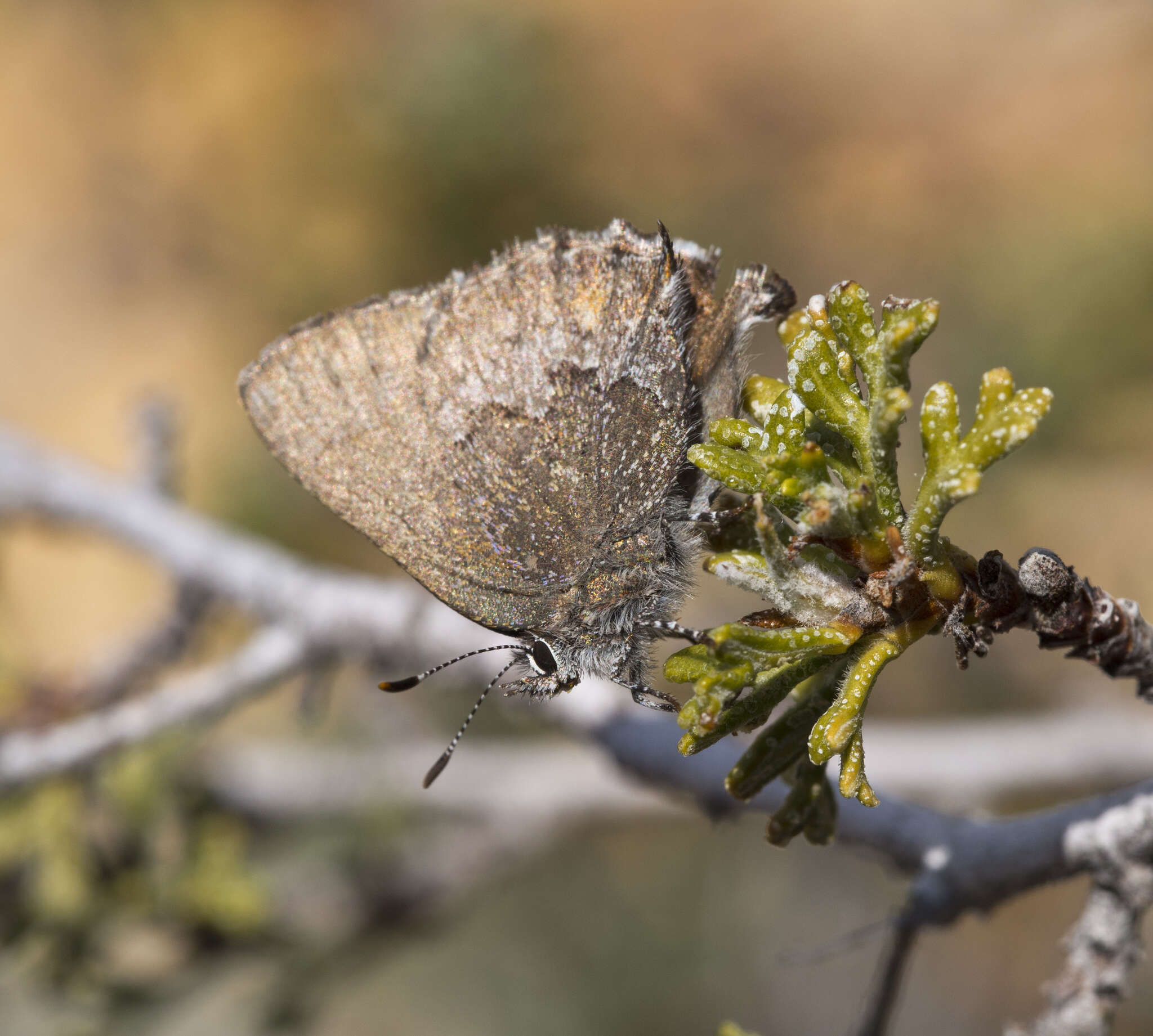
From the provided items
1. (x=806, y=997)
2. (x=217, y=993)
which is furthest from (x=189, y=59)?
(x=806, y=997)

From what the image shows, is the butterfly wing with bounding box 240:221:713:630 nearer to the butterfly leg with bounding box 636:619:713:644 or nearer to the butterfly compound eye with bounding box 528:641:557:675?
the butterfly compound eye with bounding box 528:641:557:675

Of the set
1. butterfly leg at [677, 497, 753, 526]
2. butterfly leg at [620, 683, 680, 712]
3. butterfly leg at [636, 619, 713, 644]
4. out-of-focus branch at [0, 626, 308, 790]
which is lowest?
out-of-focus branch at [0, 626, 308, 790]

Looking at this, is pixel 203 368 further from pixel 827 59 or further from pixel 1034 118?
pixel 1034 118

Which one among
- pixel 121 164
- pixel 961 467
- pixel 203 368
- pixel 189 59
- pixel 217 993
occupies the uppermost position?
pixel 189 59

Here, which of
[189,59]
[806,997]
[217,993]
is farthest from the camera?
[189,59]

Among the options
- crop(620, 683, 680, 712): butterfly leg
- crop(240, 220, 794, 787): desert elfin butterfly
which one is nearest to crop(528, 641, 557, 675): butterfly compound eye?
crop(240, 220, 794, 787): desert elfin butterfly

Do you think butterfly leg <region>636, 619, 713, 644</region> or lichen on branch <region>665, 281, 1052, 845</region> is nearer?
lichen on branch <region>665, 281, 1052, 845</region>

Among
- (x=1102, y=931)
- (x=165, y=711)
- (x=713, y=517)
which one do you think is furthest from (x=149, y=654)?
(x=1102, y=931)
